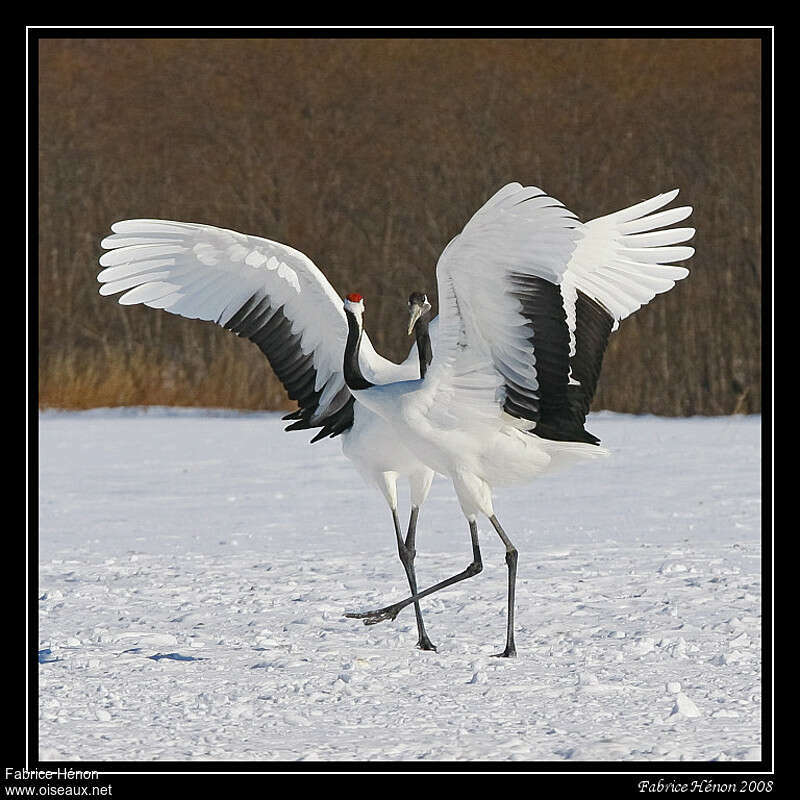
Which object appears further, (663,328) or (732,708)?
(663,328)

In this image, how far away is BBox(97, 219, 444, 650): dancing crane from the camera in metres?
5.87

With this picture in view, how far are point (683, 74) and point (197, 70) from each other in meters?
6.04

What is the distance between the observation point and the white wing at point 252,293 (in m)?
5.92

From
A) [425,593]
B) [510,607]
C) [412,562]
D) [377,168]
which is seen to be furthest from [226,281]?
[377,168]

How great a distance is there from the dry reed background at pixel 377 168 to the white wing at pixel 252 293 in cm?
826

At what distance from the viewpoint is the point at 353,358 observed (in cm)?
546

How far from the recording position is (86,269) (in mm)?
16188

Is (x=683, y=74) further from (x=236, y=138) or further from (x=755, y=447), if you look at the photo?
(x=755, y=447)

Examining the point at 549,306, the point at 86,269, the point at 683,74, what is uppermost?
the point at 683,74

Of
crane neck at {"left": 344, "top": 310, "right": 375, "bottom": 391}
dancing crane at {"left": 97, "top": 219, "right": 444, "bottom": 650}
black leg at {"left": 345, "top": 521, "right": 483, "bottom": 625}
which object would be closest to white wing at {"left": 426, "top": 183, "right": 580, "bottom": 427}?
crane neck at {"left": 344, "top": 310, "right": 375, "bottom": 391}

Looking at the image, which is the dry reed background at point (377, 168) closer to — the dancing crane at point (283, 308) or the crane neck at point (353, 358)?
the dancing crane at point (283, 308)

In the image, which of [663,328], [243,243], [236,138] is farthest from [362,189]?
[243,243]

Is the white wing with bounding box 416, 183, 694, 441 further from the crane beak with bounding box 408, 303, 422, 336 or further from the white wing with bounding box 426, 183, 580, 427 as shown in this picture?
the crane beak with bounding box 408, 303, 422, 336

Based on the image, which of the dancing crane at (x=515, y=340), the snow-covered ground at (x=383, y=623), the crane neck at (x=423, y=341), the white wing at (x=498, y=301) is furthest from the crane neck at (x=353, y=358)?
the snow-covered ground at (x=383, y=623)
